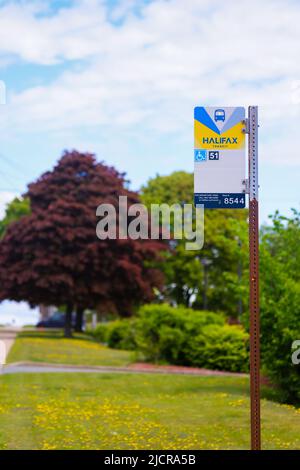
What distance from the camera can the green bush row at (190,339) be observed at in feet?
79.3

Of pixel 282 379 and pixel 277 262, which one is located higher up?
pixel 277 262

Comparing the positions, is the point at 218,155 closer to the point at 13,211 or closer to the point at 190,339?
the point at 190,339

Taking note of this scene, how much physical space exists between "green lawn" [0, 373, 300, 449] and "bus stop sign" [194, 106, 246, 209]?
448 cm

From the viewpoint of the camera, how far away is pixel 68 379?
65.6ft

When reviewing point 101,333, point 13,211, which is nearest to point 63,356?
point 101,333

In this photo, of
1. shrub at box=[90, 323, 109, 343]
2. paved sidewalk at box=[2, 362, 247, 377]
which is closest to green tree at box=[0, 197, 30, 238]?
shrub at box=[90, 323, 109, 343]

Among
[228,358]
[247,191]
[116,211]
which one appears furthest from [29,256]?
[247,191]

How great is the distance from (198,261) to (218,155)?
46114mm

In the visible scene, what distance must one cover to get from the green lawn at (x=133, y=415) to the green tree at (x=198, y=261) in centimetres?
3303

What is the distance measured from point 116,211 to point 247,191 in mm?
35534

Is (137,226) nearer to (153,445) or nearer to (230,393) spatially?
(230,393)

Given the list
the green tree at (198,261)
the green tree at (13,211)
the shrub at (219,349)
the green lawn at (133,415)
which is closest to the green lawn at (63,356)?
the shrub at (219,349)

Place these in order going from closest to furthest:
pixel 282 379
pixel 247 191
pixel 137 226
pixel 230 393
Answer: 1. pixel 247 191
2. pixel 282 379
3. pixel 230 393
4. pixel 137 226

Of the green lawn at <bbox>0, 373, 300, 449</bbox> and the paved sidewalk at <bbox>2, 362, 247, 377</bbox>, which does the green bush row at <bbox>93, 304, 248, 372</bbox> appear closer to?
the paved sidewalk at <bbox>2, 362, 247, 377</bbox>
